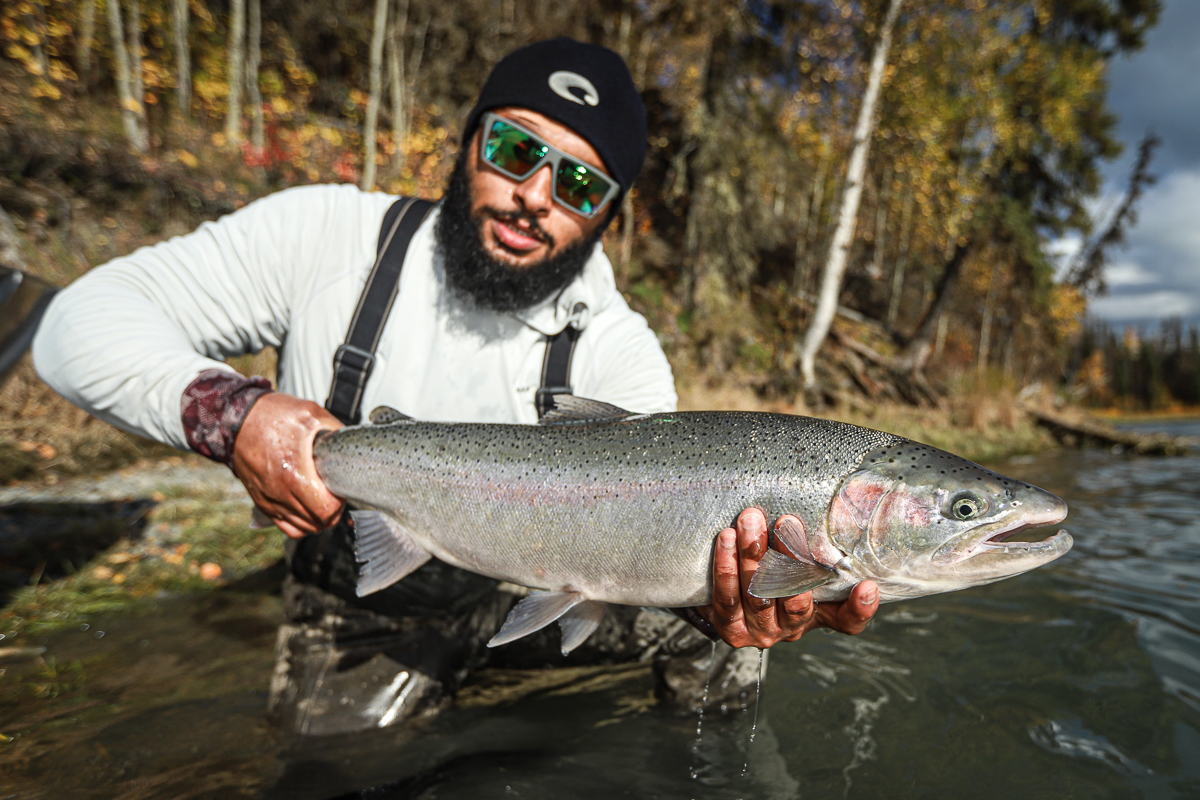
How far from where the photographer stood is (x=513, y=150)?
119 inches

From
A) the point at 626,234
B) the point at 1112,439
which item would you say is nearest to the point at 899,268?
the point at 1112,439

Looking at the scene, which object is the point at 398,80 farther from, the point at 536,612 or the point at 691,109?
the point at 536,612

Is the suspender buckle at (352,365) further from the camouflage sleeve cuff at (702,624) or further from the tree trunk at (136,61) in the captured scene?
the tree trunk at (136,61)

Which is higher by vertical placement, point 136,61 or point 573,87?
point 136,61

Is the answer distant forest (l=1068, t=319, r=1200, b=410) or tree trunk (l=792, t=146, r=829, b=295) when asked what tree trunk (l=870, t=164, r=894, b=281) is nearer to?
tree trunk (l=792, t=146, r=829, b=295)

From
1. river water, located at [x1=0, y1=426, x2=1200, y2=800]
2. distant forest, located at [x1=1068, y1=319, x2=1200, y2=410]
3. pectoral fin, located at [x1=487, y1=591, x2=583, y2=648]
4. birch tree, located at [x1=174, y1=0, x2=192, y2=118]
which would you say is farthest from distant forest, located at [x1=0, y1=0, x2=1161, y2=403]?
distant forest, located at [x1=1068, y1=319, x2=1200, y2=410]

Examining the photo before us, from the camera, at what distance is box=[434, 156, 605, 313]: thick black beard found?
3.00m

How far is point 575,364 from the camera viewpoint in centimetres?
315

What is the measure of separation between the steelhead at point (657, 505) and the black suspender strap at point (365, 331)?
1.29 feet

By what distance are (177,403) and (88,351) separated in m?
0.40

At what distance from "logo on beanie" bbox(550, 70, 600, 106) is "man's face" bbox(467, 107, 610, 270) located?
0.15 metres

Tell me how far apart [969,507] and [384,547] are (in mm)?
2038

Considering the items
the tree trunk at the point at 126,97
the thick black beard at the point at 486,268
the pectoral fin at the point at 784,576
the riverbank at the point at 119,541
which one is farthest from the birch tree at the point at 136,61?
the pectoral fin at the point at 784,576

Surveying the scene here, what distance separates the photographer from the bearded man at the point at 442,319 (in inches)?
109
